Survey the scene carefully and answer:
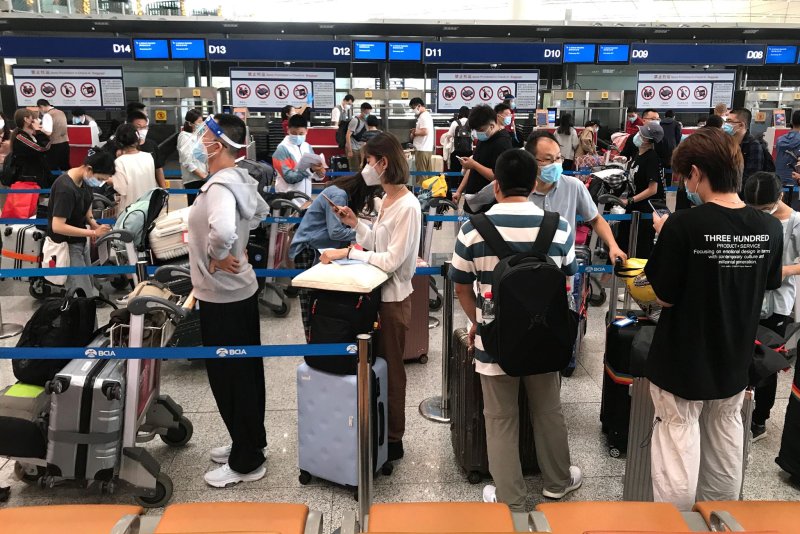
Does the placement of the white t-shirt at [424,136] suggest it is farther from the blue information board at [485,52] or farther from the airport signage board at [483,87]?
the blue information board at [485,52]

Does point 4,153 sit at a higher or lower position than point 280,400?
higher

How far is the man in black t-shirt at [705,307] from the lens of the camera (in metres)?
2.34

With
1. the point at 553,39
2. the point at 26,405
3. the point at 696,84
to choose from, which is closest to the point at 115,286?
the point at 26,405

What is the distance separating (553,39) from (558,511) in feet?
59.7

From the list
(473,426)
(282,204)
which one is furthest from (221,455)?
(282,204)

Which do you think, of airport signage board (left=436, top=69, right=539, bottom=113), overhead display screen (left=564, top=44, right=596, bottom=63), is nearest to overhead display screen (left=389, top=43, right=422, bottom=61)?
airport signage board (left=436, top=69, right=539, bottom=113)

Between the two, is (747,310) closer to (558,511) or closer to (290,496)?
(558,511)

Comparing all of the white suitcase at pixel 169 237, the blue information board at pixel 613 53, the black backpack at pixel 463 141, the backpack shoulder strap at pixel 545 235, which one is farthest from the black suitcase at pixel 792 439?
the blue information board at pixel 613 53

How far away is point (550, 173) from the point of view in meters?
3.66

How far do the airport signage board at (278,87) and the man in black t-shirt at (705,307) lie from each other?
578 inches

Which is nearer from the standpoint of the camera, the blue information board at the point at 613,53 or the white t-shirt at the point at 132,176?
the white t-shirt at the point at 132,176

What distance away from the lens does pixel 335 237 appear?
4.31 meters

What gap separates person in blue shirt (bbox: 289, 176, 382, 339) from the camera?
4.20 m

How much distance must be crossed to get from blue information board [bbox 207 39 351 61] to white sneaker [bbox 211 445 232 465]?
585 inches
